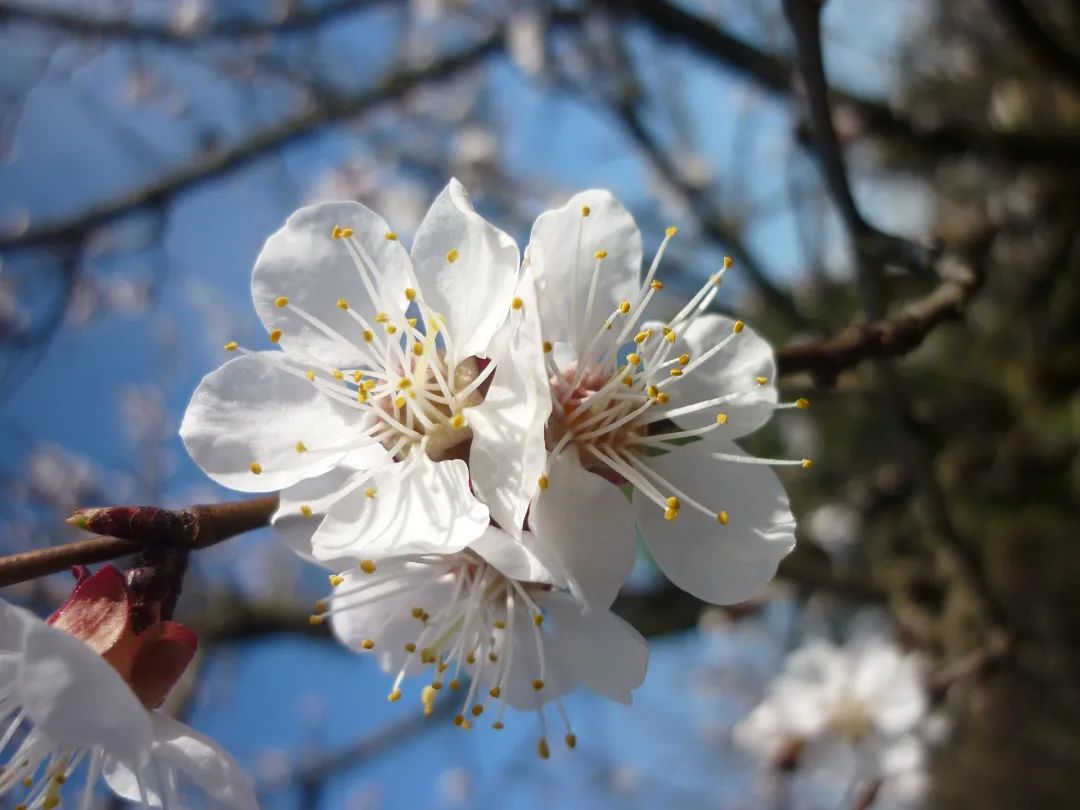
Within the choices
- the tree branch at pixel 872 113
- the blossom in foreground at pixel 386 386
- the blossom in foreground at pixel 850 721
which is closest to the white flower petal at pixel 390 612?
the blossom in foreground at pixel 386 386

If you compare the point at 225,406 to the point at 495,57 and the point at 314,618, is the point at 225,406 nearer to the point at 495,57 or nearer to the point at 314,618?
the point at 314,618

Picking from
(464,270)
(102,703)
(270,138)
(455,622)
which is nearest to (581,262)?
(464,270)

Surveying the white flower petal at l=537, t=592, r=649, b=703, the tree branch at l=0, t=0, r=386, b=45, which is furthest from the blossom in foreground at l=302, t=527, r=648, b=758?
the tree branch at l=0, t=0, r=386, b=45

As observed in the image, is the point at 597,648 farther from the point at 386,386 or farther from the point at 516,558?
the point at 386,386

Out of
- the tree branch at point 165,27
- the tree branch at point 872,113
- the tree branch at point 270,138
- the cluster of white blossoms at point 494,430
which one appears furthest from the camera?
the tree branch at point 270,138

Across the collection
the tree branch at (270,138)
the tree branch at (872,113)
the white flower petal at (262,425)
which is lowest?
the tree branch at (270,138)

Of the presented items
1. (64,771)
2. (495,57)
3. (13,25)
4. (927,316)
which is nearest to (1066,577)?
(927,316)

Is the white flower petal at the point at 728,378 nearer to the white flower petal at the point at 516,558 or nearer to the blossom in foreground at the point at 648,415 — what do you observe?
the blossom in foreground at the point at 648,415
